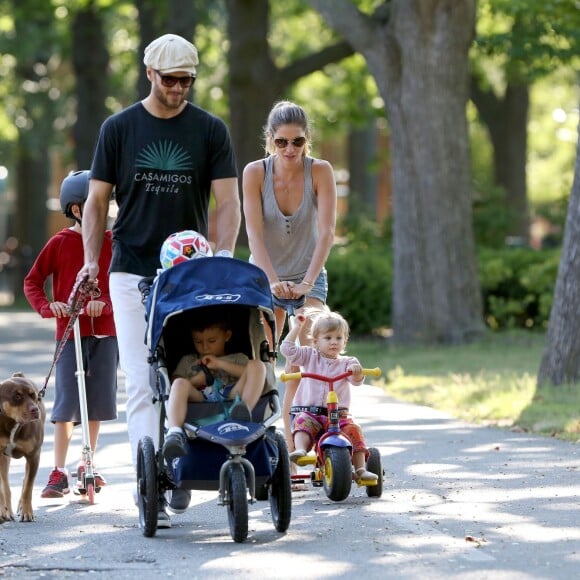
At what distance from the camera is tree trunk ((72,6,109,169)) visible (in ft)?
120

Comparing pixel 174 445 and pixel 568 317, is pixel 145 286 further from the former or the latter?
pixel 568 317

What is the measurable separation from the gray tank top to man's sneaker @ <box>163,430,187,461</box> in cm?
202

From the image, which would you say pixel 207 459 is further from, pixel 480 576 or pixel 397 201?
pixel 397 201

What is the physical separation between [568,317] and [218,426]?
23.6 feet

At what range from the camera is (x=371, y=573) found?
652 cm

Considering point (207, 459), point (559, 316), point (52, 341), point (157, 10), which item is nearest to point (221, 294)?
point (207, 459)

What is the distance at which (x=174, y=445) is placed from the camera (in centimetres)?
723

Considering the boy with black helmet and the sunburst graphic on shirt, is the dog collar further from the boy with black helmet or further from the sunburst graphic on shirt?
the sunburst graphic on shirt

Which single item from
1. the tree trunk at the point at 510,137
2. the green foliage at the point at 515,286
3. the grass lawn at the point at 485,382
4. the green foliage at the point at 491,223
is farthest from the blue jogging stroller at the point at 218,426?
the tree trunk at the point at 510,137

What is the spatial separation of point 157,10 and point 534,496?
84.6 ft

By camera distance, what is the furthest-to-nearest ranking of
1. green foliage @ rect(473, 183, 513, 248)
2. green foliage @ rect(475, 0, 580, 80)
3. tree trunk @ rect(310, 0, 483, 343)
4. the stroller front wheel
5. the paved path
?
green foliage @ rect(473, 183, 513, 248) < green foliage @ rect(475, 0, 580, 80) < tree trunk @ rect(310, 0, 483, 343) < the stroller front wheel < the paved path

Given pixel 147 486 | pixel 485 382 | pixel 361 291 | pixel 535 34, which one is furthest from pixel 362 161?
pixel 147 486

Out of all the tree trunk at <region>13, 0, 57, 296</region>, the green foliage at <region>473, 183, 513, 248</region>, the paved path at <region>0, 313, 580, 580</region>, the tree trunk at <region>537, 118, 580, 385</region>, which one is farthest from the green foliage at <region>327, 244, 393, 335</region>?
the tree trunk at <region>13, 0, 57, 296</region>

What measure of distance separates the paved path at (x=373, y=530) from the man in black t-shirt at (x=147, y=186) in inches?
26.1
